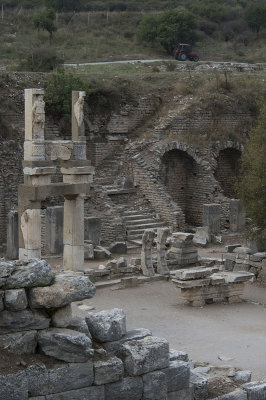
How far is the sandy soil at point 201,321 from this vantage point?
1681cm

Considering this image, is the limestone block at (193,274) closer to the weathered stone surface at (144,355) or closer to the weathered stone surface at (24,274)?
the weathered stone surface at (144,355)

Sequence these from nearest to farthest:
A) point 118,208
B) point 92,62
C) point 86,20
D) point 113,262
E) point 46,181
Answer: point 46,181
point 113,262
point 118,208
point 92,62
point 86,20

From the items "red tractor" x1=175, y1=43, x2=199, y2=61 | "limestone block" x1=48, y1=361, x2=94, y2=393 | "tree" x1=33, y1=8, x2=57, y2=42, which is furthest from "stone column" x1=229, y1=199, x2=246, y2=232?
"tree" x1=33, y1=8, x2=57, y2=42

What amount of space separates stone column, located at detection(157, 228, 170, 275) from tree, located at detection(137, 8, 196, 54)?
2662 cm

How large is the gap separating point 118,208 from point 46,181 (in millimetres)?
8281

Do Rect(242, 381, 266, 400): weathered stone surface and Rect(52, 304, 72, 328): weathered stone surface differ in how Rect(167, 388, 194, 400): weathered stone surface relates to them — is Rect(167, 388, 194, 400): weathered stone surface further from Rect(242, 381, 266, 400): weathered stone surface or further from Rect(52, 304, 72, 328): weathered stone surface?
Rect(52, 304, 72, 328): weathered stone surface

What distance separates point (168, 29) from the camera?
160 feet

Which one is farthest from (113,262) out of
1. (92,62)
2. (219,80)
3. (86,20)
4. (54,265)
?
(86,20)

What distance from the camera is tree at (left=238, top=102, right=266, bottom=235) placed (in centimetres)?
2241

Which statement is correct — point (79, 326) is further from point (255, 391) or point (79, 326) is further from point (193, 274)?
point (193, 274)

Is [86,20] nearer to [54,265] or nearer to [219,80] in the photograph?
[219,80]

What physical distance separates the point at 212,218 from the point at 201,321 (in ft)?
33.1

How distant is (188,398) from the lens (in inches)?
474

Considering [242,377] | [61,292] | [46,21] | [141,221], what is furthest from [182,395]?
[46,21]
